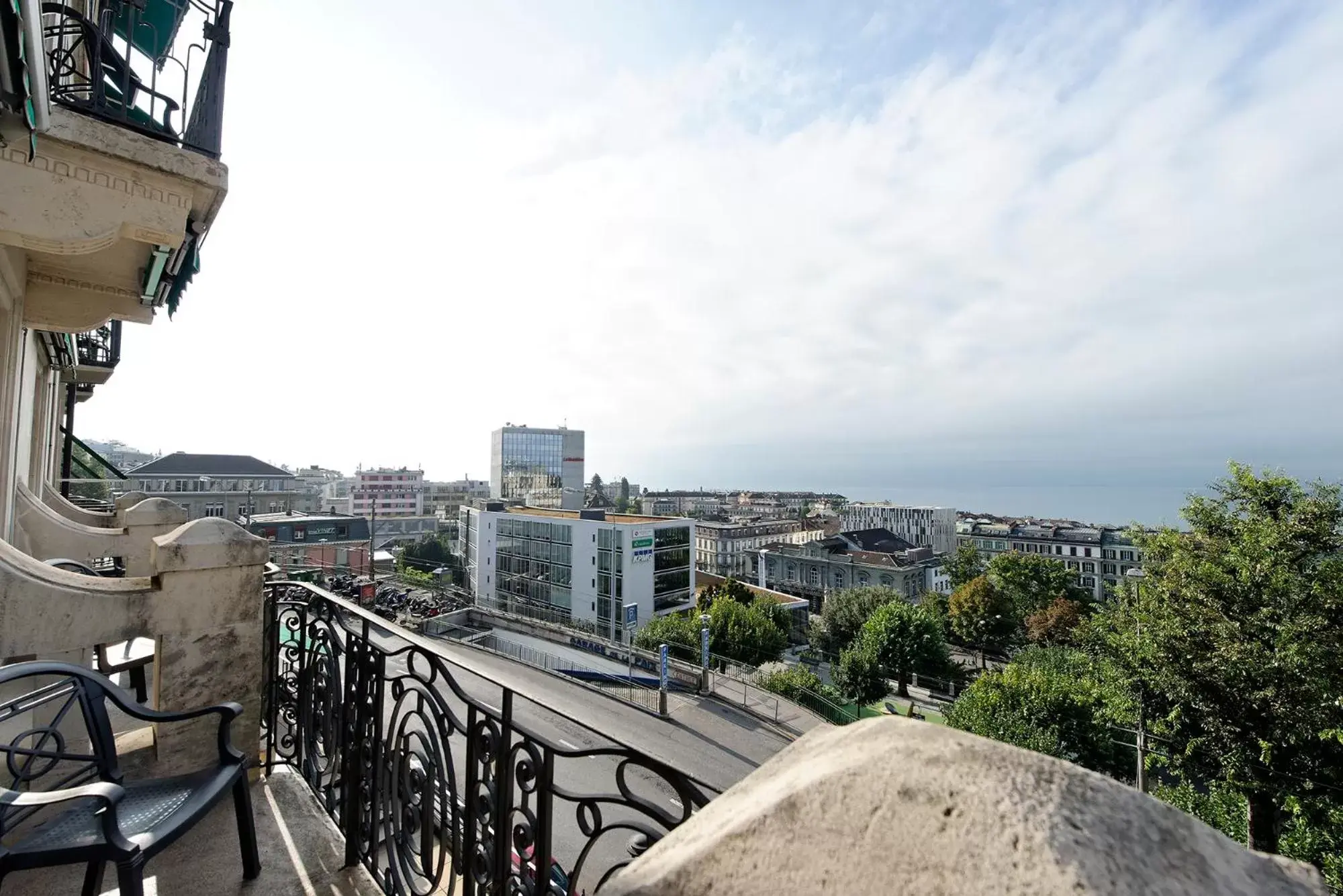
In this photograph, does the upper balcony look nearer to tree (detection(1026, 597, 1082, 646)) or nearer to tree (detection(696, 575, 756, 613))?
tree (detection(696, 575, 756, 613))

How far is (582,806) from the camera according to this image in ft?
5.14

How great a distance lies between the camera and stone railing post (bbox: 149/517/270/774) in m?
2.55

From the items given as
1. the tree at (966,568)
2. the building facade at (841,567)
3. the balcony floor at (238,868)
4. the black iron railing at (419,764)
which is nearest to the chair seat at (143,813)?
the black iron railing at (419,764)

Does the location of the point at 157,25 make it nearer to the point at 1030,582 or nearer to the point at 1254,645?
the point at 1254,645

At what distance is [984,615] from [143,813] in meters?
41.0

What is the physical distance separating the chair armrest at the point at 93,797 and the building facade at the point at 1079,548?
221 ft

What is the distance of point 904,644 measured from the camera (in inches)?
1035

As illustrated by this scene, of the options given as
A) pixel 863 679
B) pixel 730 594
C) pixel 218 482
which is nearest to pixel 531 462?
pixel 218 482

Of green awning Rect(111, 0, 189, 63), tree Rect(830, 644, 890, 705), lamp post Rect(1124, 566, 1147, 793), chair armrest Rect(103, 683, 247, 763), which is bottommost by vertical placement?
tree Rect(830, 644, 890, 705)

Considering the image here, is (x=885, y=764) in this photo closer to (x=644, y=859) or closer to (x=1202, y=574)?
(x=644, y=859)

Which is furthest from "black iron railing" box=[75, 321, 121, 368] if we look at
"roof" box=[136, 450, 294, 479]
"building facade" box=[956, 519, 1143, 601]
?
"building facade" box=[956, 519, 1143, 601]

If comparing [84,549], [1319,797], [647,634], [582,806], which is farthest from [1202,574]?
[647,634]

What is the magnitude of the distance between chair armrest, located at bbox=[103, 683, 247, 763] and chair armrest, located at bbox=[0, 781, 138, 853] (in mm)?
385

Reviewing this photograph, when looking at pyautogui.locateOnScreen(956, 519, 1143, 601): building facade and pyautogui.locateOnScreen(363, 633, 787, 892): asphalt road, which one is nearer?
pyautogui.locateOnScreen(363, 633, 787, 892): asphalt road
